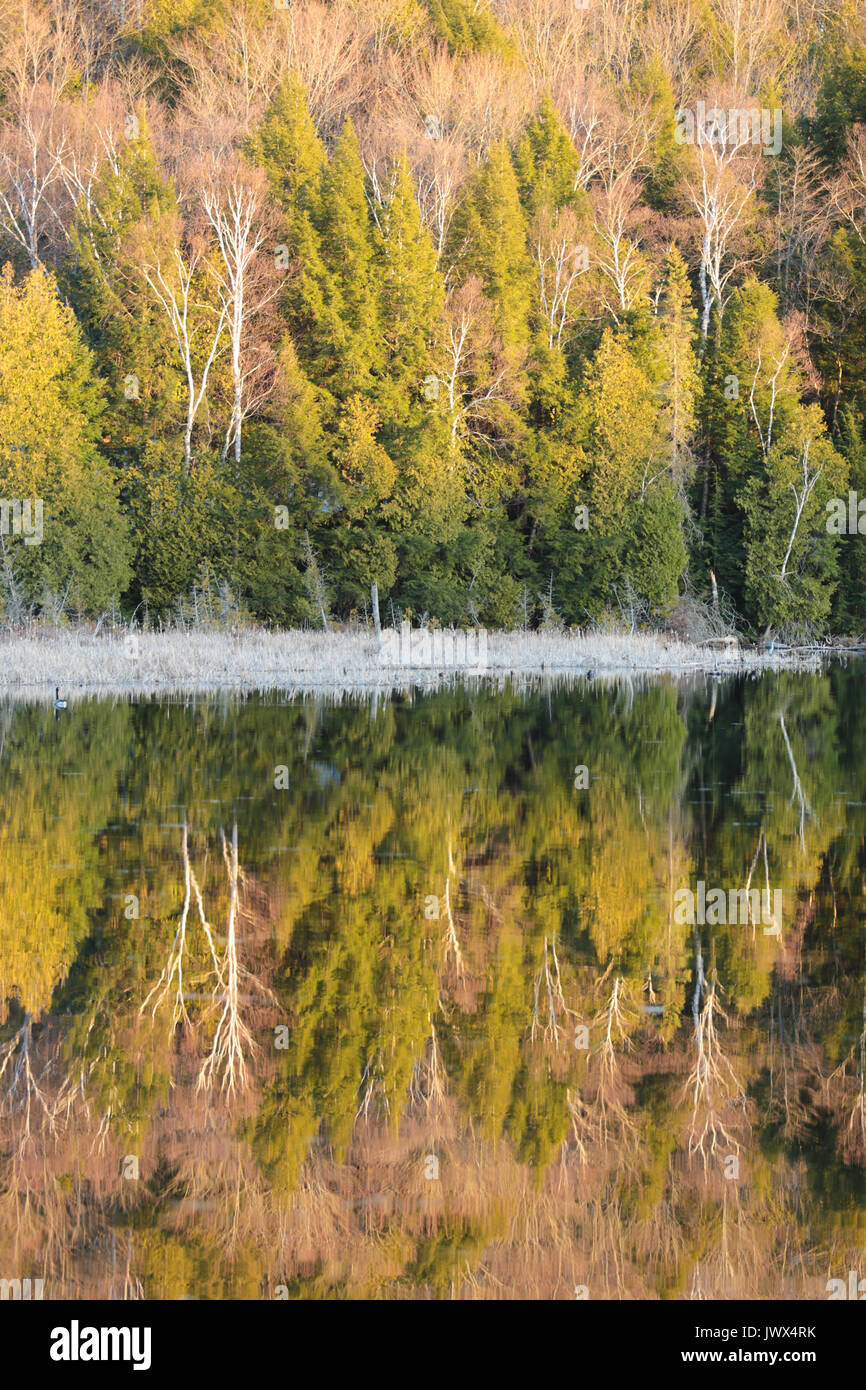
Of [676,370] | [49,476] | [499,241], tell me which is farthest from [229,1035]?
[676,370]

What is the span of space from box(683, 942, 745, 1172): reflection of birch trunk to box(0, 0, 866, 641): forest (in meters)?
29.8

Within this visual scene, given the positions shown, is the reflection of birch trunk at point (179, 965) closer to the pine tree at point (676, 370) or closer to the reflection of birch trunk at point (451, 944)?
the reflection of birch trunk at point (451, 944)

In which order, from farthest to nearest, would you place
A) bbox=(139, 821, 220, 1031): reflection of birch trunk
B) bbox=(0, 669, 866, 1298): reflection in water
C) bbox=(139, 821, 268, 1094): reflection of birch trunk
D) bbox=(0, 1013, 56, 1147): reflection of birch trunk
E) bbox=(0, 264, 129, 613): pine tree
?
bbox=(0, 264, 129, 613): pine tree < bbox=(139, 821, 220, 1031): reflection of birch trunk < bbox=(139, 821, 268, 1094): reflection of birch trunk < bbox=(0, 1013, 56, 1147): reflection of birch trunk < bbox=(0, 669, 866, 1298): reflection in water

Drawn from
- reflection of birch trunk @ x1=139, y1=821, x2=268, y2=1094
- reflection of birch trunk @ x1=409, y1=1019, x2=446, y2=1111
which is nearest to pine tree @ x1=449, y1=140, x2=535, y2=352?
reflection of birch trunk @ x1=139, y1=821, x2=268, y2=1094

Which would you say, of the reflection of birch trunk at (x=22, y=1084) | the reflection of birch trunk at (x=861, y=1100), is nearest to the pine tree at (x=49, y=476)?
the reflection of birch trunk at (x=22, y=1084)

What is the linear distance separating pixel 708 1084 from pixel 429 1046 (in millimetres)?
1240

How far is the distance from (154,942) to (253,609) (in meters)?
30.2

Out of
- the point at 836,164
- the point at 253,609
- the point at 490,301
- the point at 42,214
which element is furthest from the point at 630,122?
the point at 253,609

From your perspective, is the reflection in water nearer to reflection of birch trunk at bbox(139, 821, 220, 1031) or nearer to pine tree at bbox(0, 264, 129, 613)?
reflection of birch trunk at bbox(139, 821, 220, 1031)

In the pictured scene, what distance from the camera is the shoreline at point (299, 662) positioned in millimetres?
28547

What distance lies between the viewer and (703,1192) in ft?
18.5

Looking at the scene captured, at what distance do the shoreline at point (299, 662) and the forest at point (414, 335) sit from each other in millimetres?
2598

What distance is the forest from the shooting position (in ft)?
127

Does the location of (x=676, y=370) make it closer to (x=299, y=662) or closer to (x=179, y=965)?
(x=299, y=662)
